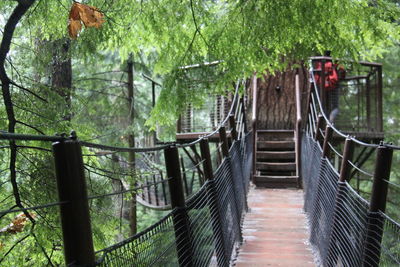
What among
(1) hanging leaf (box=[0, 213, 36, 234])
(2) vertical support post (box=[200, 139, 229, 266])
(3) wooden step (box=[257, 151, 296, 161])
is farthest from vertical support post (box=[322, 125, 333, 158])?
(3) wooden step (box=[257, 151, 296, 161])

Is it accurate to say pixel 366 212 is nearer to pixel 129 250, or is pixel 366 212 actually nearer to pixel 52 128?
pixel 129 250

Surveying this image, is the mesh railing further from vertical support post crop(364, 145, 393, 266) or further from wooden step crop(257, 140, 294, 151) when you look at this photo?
wooden step crop(257, 140, 294, 151)

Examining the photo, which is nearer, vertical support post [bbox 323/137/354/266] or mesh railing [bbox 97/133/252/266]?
mesh railing [bbox 97/133/252/266]

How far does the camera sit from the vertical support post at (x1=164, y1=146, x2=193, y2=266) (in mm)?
2260

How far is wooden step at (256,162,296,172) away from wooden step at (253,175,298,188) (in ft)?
0.95

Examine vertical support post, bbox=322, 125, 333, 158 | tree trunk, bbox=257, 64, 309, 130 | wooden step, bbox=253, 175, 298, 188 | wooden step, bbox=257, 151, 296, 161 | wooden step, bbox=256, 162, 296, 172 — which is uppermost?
tree trunk, bbox=257, 64, 309, 130

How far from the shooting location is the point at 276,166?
779 centimetres

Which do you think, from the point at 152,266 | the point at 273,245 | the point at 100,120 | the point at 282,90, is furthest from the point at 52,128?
the point at 100,120

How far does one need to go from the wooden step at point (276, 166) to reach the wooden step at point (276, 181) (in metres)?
0.29

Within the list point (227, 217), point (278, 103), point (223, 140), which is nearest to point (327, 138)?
point (223, 140)

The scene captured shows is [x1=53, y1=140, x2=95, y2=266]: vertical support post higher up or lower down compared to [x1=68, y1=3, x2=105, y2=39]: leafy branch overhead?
lower down

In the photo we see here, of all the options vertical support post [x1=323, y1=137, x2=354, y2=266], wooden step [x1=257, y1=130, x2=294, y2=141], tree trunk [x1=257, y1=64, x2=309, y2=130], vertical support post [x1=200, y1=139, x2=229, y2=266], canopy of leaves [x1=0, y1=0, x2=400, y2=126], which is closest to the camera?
vertical support post [x1=323, y1=137, x2=354, y2=266]

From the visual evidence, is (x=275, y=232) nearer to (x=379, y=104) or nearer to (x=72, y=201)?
(x=379, y=104)

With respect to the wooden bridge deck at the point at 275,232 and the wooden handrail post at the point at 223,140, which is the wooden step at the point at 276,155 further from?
the wooden handrail post at the point at 223,140
